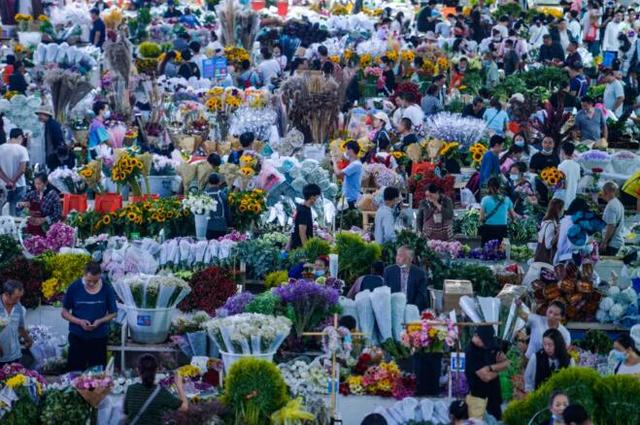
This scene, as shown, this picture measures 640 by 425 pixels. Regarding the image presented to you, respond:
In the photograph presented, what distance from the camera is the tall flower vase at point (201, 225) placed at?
1620 cm

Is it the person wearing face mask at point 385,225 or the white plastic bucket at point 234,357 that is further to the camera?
the person wearing face mask at point 385,225

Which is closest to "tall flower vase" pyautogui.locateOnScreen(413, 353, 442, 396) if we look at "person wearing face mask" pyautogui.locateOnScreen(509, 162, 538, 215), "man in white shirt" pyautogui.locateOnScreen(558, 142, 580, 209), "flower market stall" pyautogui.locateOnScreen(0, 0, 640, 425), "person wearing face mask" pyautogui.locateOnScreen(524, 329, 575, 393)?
"flower market stall" pyautogui.locateOnScreen(0, 0, 640, 425)

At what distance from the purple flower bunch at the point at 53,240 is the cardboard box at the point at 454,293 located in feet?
11.8

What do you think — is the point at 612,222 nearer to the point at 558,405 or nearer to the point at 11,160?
the point at 558,405

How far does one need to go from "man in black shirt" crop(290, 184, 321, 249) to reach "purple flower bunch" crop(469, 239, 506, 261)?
68.4 inches

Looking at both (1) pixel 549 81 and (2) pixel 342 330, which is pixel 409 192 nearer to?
(2) pixel 342 330

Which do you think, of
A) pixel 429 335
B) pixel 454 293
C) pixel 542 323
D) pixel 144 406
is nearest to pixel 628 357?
pixel 542 323

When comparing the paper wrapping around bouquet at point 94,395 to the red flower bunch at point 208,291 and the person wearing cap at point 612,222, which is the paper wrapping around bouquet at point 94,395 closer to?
the red flower bunch at point 208,291

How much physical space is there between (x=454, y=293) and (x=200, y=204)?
2.96 m

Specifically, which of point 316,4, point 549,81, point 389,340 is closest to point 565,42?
point 549,81

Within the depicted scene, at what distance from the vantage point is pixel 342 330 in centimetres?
1255

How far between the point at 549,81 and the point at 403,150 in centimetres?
738

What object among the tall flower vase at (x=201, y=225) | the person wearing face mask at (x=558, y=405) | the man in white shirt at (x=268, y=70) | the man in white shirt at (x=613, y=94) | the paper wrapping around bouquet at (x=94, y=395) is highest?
the person wearing face mask at (x=558, y=405)

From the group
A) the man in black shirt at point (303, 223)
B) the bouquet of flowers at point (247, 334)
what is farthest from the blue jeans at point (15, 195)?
the bouquet of flowers at point (247, 334)
